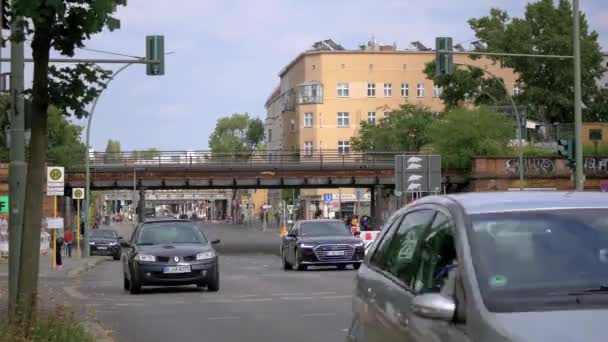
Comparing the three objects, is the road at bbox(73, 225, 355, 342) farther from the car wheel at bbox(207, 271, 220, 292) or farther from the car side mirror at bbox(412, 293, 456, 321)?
the car side mirror at bbox(412, 293, 456, 321)

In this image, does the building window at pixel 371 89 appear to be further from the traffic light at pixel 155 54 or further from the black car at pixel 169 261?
the black car at pixel 169 261

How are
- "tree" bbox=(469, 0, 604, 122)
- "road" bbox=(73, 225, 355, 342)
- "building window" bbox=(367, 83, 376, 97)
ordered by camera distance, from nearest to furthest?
1. "road" bbox=(73, 225, 355, 342)
2. "tree" bbox=(469, 0, 604, 122)
3. "building window" bbox=(367, 83, 376, 97)

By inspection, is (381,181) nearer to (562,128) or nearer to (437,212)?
(562,128)

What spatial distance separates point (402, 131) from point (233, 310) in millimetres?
83507

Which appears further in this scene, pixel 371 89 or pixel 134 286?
pixel 371 89

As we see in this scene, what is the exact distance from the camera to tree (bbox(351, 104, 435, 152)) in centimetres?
10150

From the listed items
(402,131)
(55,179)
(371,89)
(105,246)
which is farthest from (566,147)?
(371,89)

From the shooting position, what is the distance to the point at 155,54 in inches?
→ 1189

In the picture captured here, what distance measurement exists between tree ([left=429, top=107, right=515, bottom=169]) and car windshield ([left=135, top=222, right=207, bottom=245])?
4994 centimetres

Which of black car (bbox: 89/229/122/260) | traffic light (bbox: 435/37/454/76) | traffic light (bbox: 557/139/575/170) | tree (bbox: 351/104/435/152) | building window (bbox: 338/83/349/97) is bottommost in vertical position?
black car (bbox: 89/229/122/260)

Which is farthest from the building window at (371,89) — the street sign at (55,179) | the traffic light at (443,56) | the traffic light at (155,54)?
the traffic light at (155,54)

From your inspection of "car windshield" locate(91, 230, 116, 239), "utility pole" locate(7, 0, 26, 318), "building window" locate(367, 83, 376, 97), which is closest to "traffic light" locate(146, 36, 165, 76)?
"utility pole" locate(7, 0, 26, 318)

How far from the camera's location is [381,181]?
246ft

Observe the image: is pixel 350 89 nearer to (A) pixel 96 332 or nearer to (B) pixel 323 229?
(B) pixel 323 229
